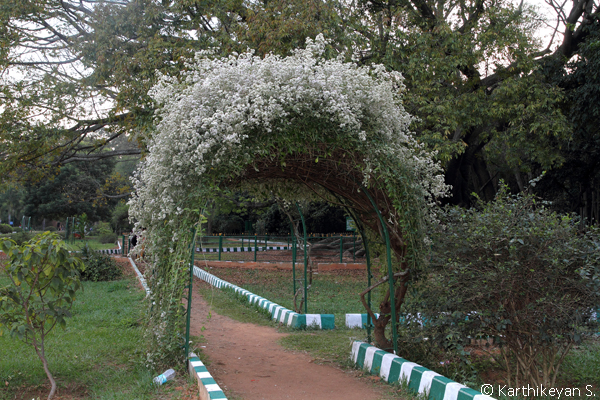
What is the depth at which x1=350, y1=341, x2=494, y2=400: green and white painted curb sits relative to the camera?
4055 millimetres

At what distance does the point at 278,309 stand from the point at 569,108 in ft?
32.3

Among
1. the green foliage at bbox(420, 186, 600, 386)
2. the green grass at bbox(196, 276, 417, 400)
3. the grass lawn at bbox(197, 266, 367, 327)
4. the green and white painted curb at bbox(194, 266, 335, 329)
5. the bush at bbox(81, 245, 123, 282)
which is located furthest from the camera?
the bush at bbox(81, 245, 123, 282)

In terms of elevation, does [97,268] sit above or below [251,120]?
below

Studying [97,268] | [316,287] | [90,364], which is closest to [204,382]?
[90,364]

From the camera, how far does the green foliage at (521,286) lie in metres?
4.62

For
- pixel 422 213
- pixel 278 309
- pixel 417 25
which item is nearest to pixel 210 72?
pixel 422 213

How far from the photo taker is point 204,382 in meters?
4.49

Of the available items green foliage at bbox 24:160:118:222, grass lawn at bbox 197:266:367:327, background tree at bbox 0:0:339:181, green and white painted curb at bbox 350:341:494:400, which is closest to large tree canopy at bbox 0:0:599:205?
background tree at bbox 0:0:339:181

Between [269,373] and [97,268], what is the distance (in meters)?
11.2

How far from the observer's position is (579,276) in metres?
4.64

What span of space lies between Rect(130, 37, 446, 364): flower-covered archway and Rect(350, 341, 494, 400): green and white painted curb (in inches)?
45.0

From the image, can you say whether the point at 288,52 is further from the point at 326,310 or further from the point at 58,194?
the point at 58,194

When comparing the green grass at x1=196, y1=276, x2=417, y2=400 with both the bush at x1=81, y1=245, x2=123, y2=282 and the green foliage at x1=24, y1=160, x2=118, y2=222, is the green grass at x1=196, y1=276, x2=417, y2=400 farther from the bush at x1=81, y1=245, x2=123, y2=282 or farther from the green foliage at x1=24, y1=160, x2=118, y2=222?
the green foliage at x1=24, y1=160, x2=118, y2=222

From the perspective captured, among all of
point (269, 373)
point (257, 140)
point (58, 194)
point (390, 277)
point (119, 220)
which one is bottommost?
point (269, 373)
